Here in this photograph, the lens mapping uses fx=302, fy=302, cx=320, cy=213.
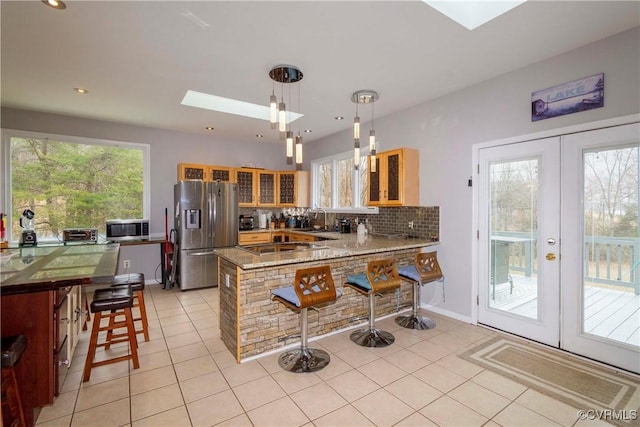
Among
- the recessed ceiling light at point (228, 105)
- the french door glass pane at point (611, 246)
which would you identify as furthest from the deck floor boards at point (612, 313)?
the recessed ceiling light at point (228, 105)

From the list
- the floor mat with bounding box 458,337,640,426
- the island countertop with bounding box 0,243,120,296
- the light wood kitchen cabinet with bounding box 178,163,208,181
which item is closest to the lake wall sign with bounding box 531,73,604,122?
the floor mat with bounding box 458,337,640,426

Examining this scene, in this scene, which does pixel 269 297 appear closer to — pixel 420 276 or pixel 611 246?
pixel 420 276

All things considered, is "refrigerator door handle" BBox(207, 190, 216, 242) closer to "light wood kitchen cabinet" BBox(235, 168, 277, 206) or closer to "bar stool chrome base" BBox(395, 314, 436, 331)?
"light wood kitchen cabinet" BBox(235, 168, 277, 206)

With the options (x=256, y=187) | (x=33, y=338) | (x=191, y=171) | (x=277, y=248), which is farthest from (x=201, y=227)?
(x=33, y=338)

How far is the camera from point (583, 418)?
198 centimetres

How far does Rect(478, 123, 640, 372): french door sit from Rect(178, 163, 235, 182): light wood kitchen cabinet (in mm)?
4211

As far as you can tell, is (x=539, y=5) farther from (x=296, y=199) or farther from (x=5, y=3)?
(x=296, y=199)

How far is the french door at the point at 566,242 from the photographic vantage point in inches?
99.0

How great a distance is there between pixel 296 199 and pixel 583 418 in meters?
5.11

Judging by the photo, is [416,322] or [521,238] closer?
[521,238]

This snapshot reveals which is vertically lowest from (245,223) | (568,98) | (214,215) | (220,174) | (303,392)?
(303,392)

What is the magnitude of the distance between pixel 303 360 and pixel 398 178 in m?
2.55

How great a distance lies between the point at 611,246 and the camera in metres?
2.59

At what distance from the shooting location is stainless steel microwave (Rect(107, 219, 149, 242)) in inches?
182
